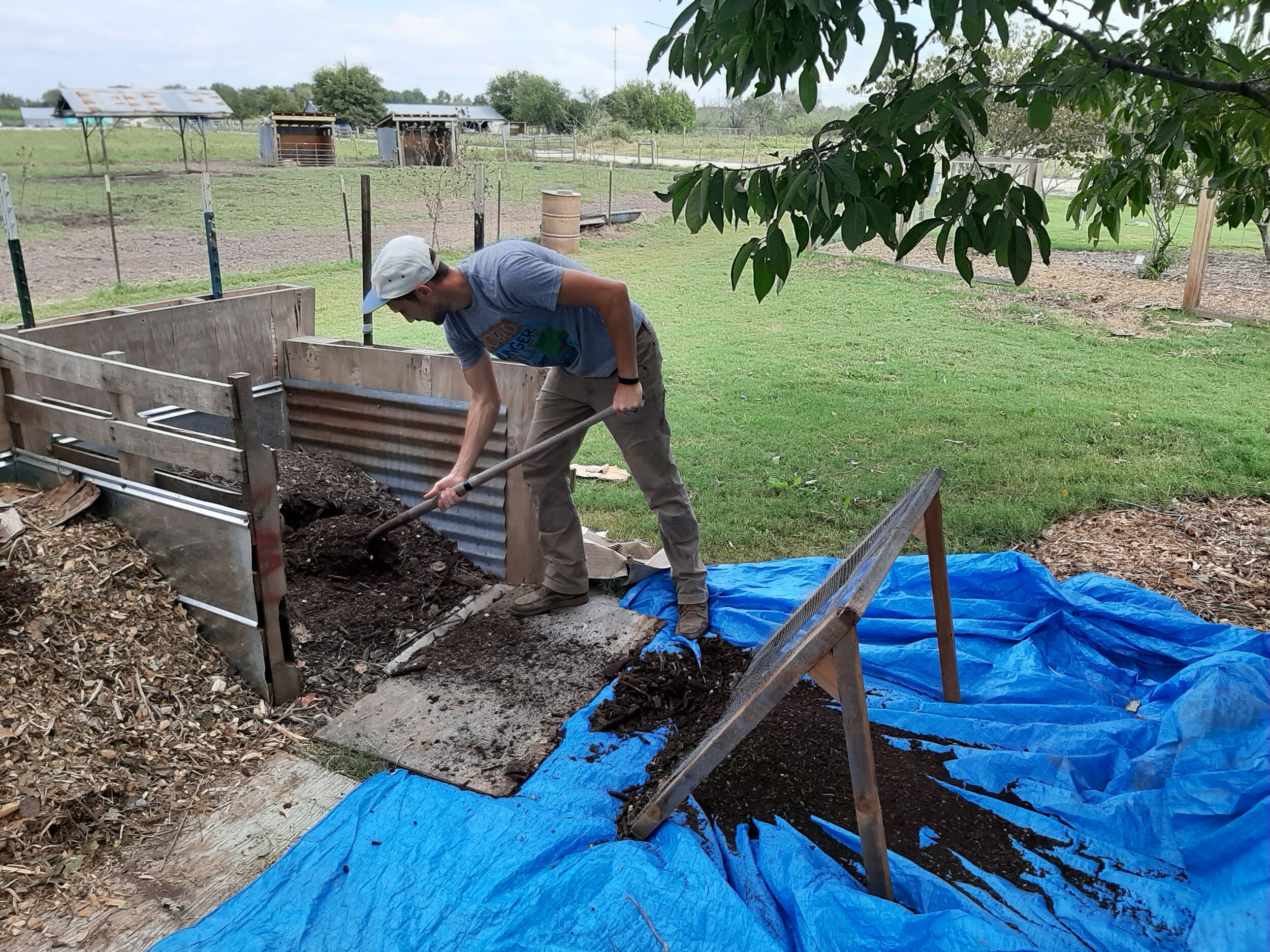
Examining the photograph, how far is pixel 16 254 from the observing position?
4301mm

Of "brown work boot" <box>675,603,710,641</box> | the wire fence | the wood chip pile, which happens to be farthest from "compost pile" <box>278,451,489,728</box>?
the wire fence

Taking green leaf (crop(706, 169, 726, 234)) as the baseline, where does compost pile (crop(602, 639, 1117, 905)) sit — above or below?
below

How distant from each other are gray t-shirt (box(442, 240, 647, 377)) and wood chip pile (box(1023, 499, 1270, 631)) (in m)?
2.74

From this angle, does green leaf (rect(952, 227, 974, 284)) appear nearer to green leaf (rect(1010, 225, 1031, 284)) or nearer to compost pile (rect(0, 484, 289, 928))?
green leaf (rect(1010, 225, 1031, 284))

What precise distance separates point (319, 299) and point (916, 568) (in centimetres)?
884

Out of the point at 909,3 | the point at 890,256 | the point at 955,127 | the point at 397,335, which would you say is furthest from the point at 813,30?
the point at 890,256

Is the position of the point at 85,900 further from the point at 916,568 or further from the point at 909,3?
the point at 916,568

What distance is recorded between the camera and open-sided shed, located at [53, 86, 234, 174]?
21516mm

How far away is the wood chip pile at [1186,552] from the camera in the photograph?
4.31 metres

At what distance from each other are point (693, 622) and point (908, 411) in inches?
163

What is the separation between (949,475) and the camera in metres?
5.88

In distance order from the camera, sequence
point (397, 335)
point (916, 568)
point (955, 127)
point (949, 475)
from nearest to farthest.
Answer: point (955, 127) → point (916, 568) → point (949, 475) → point (397, 335)

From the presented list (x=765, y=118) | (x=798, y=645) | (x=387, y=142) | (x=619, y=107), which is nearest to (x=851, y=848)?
(x=798, y=645)

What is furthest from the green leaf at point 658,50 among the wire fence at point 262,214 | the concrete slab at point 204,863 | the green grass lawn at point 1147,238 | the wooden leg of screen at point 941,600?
the green grass lawn at point 1147,238
